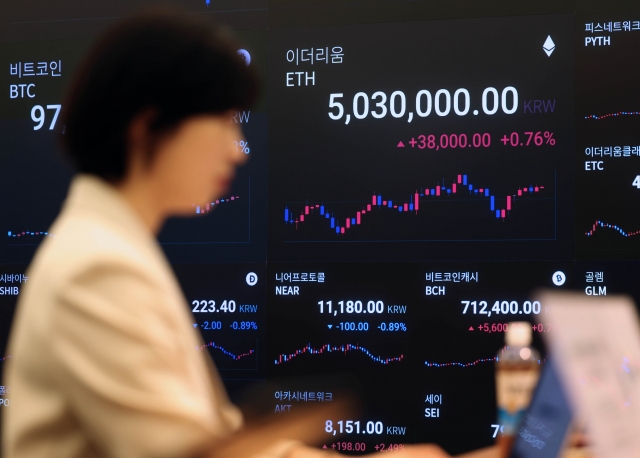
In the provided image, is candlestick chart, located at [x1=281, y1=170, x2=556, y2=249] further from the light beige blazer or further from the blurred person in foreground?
the light beige blazer

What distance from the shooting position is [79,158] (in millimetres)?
1050

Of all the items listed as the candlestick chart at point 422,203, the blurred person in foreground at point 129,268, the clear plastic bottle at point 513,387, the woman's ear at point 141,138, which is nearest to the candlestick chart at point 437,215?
the candlestick chart at point 422,203

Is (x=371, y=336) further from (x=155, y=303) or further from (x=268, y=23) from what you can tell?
(x=155, y=303)

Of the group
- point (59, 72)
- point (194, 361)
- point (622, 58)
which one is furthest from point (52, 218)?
point (194, 361)

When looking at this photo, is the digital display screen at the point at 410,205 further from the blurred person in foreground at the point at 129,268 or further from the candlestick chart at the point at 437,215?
the blurred person in foreground at the point at 129,268

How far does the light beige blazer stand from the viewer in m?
0.84

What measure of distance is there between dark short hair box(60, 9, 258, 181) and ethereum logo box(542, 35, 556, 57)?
1981 mm

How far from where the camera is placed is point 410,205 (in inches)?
112

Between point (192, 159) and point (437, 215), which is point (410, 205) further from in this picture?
point (192, 159)

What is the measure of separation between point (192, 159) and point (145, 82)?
0.38 ft

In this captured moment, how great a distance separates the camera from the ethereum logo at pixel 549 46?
2.80m

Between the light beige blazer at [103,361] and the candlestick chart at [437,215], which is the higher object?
the candlestick chart at [437,215]

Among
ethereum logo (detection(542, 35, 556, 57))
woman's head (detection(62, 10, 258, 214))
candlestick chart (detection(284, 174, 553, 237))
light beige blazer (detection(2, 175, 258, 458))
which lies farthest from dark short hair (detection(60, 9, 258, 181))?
ethereum logo (detection(542, 35, 556, 57))

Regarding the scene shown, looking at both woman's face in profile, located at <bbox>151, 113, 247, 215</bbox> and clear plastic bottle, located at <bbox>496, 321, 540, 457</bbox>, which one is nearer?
woman's face in profile, located at <bbox>151, 113, 247, 215</bbox>
